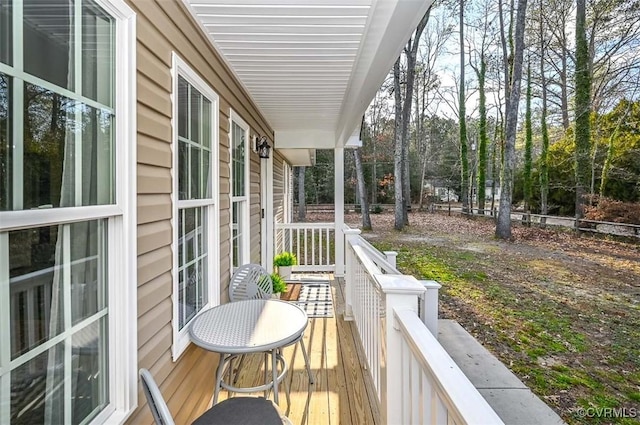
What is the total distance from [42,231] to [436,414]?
1.31 m

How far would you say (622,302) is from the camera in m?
5.88

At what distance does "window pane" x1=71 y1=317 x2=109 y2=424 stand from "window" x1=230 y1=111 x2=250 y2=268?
1918mm

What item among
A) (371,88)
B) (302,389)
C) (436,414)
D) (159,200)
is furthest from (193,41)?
(302,389)

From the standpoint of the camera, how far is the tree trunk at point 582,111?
35.4 ft

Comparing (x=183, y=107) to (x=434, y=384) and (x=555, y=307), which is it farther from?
(x=555, y=307)

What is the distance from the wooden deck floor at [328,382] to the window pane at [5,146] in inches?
84.1

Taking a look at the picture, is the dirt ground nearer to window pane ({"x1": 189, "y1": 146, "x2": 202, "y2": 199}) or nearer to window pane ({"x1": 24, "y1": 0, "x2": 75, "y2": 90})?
window pane ({"x1": 189, "y1": 146, "x2": 202, "y2": 199})

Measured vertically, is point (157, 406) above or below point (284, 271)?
above

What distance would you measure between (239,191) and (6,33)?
9.34 feet

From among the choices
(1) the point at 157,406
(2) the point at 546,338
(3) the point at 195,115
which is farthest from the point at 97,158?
(2) the point at 546,338

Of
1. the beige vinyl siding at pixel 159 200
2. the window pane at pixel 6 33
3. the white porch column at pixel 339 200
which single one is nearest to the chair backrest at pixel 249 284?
the beige vinyl siding at pixel 159 200

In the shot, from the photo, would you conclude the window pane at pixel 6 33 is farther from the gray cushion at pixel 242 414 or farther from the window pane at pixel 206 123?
the window pane at pixel 206 123

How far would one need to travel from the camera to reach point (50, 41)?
1017 millimetres

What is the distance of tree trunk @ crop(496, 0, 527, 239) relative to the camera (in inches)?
421
